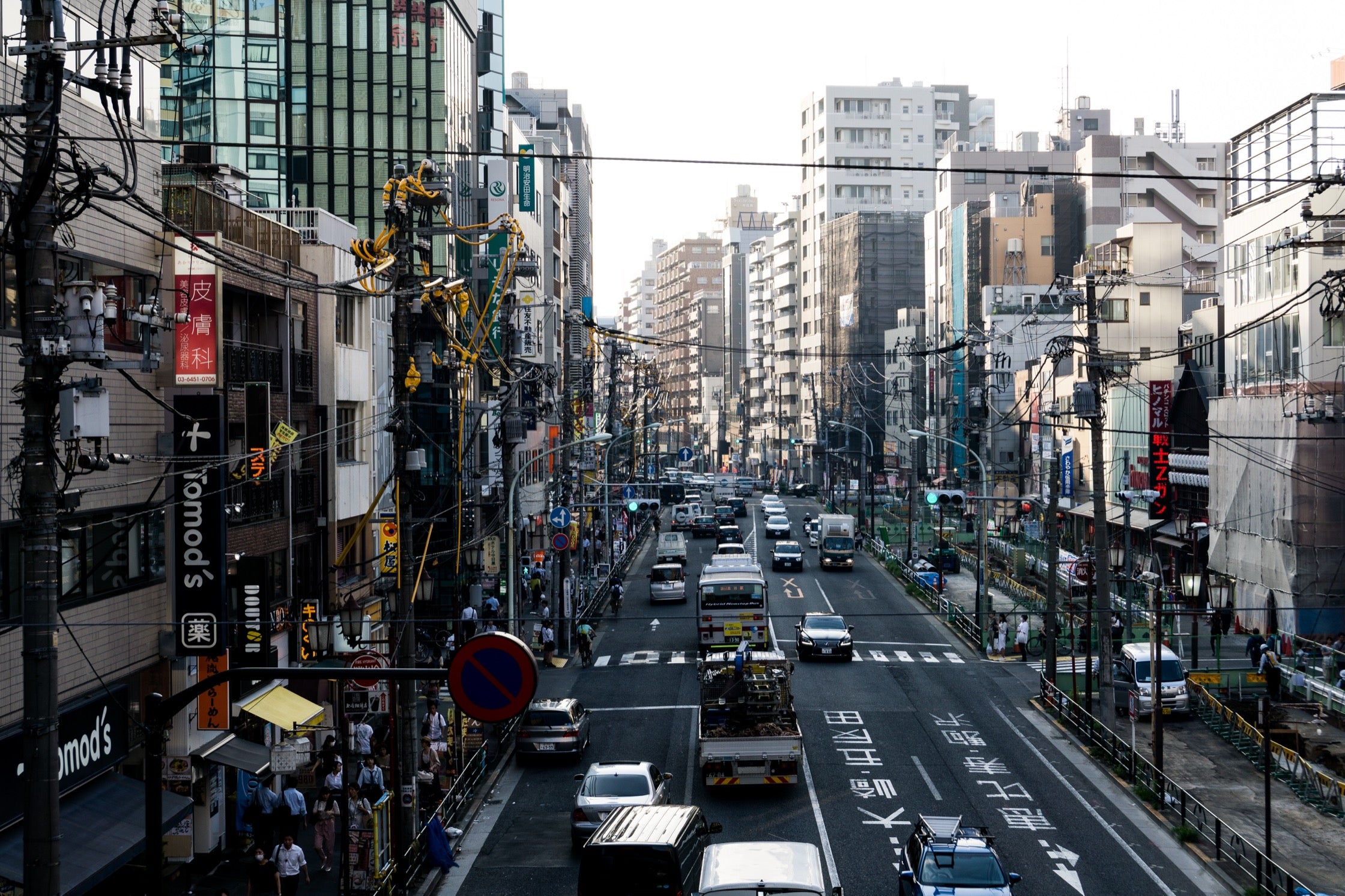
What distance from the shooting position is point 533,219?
270 ft

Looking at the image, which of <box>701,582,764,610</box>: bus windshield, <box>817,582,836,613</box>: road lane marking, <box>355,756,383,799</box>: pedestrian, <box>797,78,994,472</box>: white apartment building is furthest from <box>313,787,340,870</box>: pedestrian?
<box>797,78,994,472</box>: white apartment building

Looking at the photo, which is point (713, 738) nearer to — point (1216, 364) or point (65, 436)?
point (65, 436)

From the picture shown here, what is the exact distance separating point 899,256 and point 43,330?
12755cm

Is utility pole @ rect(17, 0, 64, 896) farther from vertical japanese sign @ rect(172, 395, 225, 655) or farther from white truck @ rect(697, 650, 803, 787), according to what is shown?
white truck @ rect(697, 650, 803, 787)

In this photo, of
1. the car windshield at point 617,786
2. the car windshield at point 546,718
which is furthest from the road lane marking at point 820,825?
the car windshield at point 546,718

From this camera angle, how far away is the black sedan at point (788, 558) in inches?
2675

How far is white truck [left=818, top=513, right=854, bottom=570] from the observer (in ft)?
220

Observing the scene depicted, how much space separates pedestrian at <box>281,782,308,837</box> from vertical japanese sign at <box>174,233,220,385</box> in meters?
7.81

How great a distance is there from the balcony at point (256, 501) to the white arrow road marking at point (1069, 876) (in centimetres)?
1623

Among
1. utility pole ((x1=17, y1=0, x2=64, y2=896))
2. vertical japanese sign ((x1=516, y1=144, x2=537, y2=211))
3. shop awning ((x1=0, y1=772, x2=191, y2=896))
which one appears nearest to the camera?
utility pole ((x1=17, y1=0, x2=64, y2=896))

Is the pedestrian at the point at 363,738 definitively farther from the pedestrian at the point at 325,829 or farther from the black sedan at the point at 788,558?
the black sedan at the point at 788,558

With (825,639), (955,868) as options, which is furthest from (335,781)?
(825,639)

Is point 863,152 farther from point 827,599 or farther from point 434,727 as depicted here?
point 434,727

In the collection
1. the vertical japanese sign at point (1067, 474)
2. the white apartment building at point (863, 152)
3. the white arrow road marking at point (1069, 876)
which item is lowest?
the white arrow road marking at point (1069, 876)
